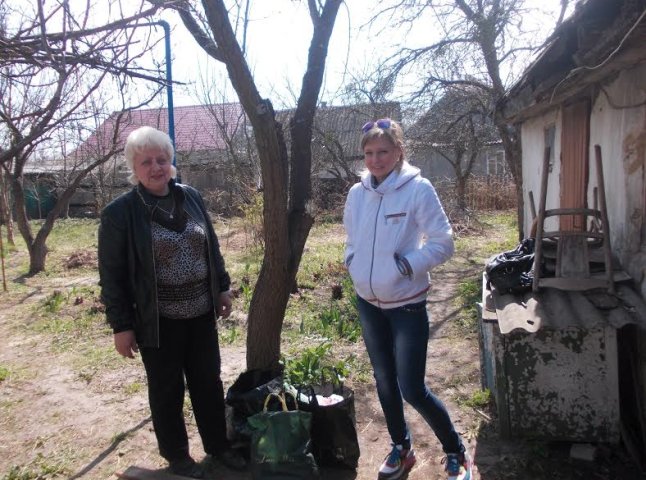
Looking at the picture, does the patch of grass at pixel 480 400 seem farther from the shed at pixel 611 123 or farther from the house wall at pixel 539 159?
the house wall at pixel 539 159

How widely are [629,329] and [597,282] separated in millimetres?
309

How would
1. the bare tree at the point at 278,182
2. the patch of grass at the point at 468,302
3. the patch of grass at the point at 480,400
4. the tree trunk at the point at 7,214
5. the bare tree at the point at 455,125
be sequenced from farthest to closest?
the tree trunk at the point at 7,214, the bare tree at the point at 455,125, the patch of grass at the point at 468,302, the patch of grass at the point at 480,400, the bare tree at the point at 278,182

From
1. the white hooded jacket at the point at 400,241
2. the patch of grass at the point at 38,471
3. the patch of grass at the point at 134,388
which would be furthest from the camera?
the patch of grass at the point at 134,388

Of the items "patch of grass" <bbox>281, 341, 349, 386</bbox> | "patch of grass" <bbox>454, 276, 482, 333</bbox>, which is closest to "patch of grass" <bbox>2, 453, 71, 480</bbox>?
"patch of grass" <bbox>281, 341, 349, 386</bbox>

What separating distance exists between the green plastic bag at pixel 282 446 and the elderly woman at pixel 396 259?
0.45 metres

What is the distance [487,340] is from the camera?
3.23 metres

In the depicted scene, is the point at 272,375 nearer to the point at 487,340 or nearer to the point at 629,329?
the point at 487,340

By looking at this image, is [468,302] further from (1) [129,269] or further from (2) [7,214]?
(2) [7,214]

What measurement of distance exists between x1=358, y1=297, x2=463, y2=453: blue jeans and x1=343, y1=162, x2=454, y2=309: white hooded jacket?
2.8 inches

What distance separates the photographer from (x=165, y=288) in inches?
98.8

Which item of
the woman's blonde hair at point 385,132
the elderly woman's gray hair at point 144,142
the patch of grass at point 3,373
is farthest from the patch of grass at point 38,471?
the woman's blonde hair at point 385,132

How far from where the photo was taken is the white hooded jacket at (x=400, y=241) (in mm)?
2215

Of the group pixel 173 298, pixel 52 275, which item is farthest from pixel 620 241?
pixel 52 275

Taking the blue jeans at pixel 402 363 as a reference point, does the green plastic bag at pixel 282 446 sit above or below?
below
